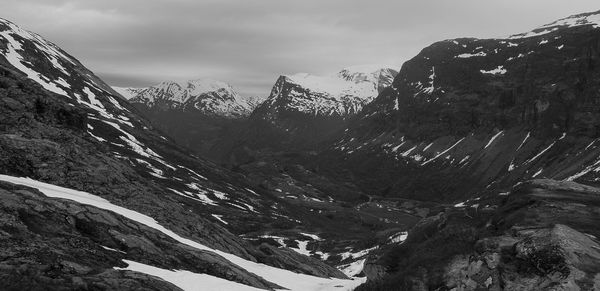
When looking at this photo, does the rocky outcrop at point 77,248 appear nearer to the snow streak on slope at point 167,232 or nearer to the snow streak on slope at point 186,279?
the snow streak on slope at point 186,279

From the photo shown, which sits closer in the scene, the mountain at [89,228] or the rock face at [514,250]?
the rock face at [514,250]

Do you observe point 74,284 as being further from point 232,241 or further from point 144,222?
point 232,241

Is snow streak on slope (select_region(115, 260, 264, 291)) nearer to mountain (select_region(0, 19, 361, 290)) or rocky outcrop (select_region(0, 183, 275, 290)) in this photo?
mountain (select_region(0, 19, 361, 290))

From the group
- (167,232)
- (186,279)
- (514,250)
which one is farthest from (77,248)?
(514,250)

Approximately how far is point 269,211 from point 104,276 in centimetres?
16273

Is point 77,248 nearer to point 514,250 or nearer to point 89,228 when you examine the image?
point 89,228

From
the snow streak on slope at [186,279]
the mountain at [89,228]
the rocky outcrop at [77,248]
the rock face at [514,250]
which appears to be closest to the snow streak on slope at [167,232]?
the mountain at [89,228]

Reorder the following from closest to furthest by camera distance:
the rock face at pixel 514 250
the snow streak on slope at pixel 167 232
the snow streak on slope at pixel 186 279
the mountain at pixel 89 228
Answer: the rock face at pixel 514 250 → the mountain at pixel 89 228 → the snow streak on slope at pixel 186 279 → the snow streak on slope at pixel 167 232

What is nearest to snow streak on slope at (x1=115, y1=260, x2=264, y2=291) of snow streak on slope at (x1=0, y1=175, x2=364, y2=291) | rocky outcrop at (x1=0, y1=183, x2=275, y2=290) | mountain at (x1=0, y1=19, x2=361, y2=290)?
mountain at (x1=0, y1=19, x2=361, y2=290)

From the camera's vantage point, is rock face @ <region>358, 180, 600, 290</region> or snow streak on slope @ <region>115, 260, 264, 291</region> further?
snow streak on slope @ <region>115, 260, 264, 291</region>

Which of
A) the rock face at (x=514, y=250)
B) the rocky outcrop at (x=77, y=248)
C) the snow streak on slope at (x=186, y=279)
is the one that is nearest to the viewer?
the rock face at (x=514, y=250)

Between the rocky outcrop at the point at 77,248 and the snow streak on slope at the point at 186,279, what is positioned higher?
the rocky outcrop at the point at 77,248

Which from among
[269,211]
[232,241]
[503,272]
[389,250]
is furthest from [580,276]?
[269,211]

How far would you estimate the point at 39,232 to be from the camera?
21.2 m
